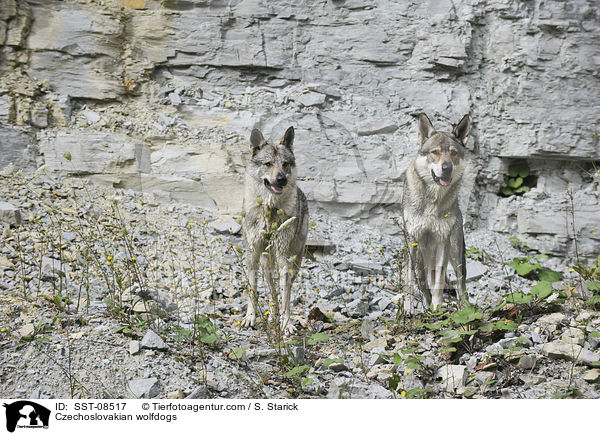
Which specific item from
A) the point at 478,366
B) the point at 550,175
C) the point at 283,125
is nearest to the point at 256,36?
the point at 283,125

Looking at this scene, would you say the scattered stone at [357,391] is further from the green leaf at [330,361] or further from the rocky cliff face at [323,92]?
the rocky cliff face at [323,92]

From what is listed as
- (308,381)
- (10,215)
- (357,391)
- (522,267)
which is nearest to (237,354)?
(308,381)

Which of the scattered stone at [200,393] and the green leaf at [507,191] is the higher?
the green leaf at [507,191]

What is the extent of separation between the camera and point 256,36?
6168 millimetres

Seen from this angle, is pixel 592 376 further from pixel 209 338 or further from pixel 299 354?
pixel 209 338

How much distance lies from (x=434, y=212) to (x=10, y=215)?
4077 millimetres

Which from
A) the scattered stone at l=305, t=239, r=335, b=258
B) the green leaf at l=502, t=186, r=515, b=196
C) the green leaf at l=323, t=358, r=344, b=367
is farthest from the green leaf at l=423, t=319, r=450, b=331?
the green leaf at l=502, t=186, r=515, b=196

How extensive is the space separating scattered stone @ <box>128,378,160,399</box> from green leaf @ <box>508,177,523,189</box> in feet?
18.3

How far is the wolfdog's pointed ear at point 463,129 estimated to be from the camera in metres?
3.85

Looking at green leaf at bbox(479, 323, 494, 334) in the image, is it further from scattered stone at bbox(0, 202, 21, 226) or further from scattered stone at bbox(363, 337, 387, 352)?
scattered stone at bbox(0, 202, 21, 226)

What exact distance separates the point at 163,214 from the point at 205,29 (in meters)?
2.65

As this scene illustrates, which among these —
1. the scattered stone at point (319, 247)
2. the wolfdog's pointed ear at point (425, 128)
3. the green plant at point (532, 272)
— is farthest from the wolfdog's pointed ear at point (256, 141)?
the green plant at point (532, 272)

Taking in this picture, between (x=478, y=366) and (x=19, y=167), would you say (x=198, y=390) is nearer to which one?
(x=478, y=366)

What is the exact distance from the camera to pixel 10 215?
176 inches
